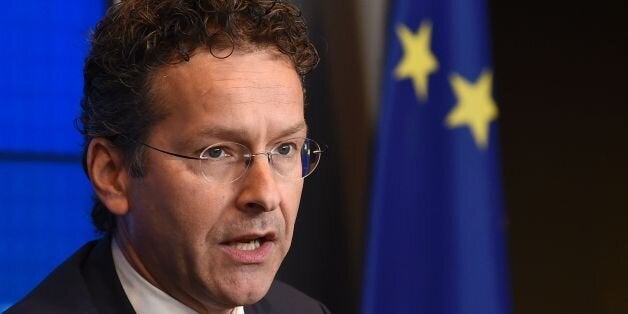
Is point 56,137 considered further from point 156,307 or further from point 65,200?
point 156,307

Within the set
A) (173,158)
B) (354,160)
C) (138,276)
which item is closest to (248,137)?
(173,158)

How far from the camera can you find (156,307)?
171 centimetres

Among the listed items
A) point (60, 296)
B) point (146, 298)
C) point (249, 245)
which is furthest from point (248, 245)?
point (60, 296)

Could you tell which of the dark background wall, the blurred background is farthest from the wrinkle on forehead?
the dark background wall

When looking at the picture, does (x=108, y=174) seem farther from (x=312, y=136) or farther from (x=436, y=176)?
(x=436, y=176)

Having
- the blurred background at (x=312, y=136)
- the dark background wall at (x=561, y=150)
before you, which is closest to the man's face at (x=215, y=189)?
the blurred background at (x=312, y=136)

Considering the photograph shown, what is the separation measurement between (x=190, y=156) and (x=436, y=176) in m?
0.88

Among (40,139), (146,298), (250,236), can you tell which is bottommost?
(146,298)

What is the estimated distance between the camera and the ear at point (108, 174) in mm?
1685

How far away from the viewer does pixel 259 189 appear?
1589 mm

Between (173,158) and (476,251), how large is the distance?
0.96 m

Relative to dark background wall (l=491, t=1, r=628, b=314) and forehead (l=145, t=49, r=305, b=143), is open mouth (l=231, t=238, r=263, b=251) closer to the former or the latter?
forehead (l=145, t=49, r=305, b=143)

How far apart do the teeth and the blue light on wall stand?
0.78 m

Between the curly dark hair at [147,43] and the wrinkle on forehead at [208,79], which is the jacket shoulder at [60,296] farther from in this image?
the wrinkle on forehead at [208,79]
